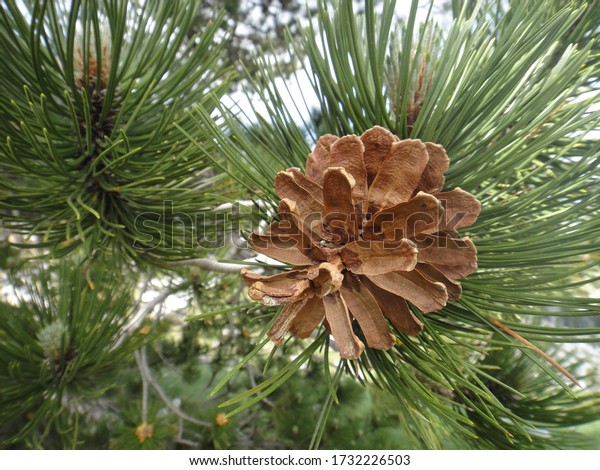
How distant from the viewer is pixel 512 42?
0.28 m

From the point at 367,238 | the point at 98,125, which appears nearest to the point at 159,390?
the point at 98,125

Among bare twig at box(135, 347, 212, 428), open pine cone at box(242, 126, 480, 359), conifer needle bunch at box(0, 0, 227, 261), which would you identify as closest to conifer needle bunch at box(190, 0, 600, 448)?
open pine cone at box(242, 126, 480, 359)

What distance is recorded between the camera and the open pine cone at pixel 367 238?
268mm

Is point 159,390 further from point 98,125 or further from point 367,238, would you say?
point 367,238

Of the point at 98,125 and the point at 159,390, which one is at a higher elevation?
the point at 98,125

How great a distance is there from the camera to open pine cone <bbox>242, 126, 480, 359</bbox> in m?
0.27

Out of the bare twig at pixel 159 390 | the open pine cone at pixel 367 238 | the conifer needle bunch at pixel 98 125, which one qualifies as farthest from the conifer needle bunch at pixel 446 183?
the bare twig at pixel 159 390

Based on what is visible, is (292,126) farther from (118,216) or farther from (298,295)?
(118,216)

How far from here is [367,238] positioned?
29 centimetres

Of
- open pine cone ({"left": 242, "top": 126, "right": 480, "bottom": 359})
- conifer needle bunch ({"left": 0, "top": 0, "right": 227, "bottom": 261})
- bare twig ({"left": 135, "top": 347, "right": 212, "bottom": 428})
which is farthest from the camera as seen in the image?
bare twig ({"left": 135, "top": 347, "right": 212, "bottom": 428})

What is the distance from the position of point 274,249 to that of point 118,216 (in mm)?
317
